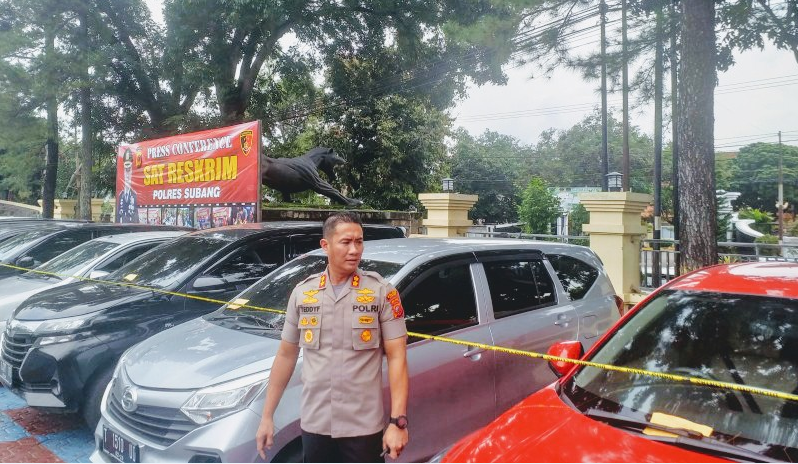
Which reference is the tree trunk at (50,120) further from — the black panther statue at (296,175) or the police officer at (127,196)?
the black panther statue at (296,175)

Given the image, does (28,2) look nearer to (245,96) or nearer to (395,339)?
(245,96)

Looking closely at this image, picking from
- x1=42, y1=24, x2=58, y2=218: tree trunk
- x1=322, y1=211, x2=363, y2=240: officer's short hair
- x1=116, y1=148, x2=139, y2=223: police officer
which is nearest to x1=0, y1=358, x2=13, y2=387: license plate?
x1=322, y1=211, x2=363, y2=240: officer's short hair

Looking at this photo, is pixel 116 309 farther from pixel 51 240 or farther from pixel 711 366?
pixel 51 240

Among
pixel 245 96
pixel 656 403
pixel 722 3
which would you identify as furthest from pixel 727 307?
pixel 245 96

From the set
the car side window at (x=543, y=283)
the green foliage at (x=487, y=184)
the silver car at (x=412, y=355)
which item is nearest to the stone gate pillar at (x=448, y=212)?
the silver car at (x=412, y=355)

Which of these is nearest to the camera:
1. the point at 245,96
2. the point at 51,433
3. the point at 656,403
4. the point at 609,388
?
the point at 656,403

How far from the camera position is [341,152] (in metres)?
23.8

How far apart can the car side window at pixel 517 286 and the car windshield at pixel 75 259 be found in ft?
15.7

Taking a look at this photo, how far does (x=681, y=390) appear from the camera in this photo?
2158 millimetres

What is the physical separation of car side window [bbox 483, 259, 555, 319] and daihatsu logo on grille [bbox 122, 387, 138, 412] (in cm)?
222

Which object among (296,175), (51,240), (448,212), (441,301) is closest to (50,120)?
(296,175)

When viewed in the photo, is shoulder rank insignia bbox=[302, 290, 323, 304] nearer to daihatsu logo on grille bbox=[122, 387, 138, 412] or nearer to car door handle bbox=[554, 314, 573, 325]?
daihatsu logo on grille bbox=[122, 387, 138, 412]

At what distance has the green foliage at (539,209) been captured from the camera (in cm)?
2202

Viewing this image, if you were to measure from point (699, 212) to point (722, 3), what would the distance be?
325 centimetres
